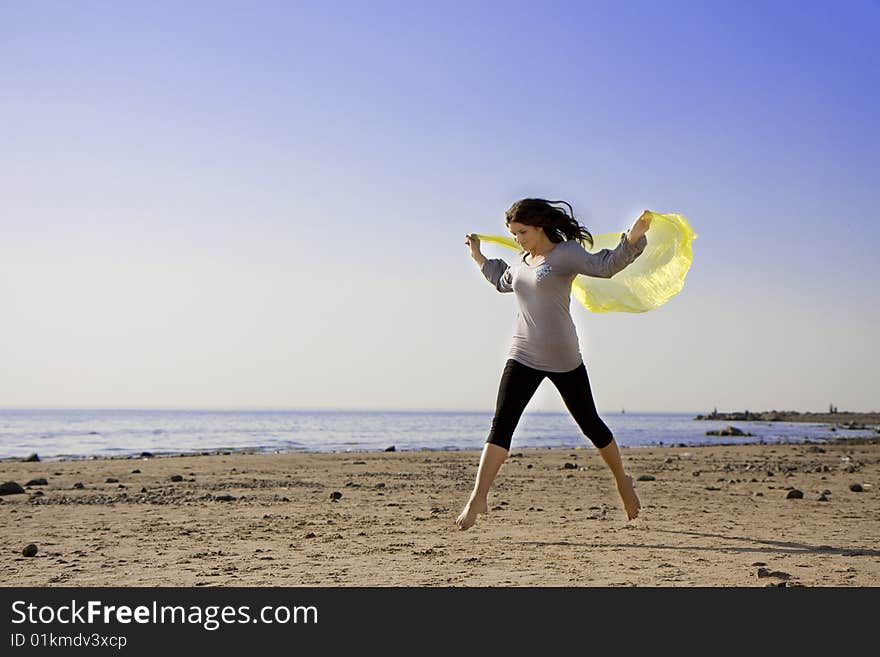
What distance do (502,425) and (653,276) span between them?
2.02 metres

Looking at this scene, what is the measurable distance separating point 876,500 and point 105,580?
829cm

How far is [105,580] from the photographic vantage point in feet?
16.8

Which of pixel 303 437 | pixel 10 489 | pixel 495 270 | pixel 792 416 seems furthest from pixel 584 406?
pixel 792 416

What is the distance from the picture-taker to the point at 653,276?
7.22 meters

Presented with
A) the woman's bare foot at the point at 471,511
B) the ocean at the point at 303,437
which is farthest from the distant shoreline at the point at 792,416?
the woman's bare foot at the point at 471,511

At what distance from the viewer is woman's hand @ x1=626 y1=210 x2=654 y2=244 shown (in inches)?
226

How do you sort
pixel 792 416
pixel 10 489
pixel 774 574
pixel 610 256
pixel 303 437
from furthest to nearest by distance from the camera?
pixel 792 416 < pixel 303 437 < pixel 10 489 < pixel 610 256 < pixel 774 574

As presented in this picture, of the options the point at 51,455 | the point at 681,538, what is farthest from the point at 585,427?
the point at 51,455

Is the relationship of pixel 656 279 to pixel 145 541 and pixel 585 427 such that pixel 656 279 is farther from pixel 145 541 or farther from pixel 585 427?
pixel 145 541

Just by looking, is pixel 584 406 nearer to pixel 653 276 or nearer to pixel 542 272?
pixel 542 272

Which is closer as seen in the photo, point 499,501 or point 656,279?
point 656,279

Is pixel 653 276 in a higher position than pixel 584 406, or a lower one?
higher

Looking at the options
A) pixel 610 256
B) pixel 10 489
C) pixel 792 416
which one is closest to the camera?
pixel 610 256
